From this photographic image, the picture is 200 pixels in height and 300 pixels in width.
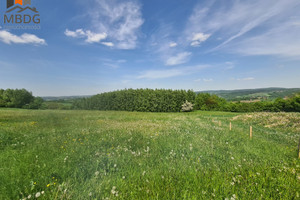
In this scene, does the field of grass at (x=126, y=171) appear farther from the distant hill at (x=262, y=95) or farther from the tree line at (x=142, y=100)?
the distant hill at (x=262, y=95)

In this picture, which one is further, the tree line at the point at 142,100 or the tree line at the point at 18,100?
the tree line at the point at 142,100

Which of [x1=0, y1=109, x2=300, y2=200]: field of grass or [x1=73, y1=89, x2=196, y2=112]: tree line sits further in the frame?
[x1=73, y1=89, x2=196, y2=112]: tree line

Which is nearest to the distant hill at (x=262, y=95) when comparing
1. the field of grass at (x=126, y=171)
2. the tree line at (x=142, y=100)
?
the tree line at (x=142, y=100)

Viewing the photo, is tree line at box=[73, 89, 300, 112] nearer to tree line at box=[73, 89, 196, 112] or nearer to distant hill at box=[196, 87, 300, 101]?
tree line at box=[73, 89, 196, 112]

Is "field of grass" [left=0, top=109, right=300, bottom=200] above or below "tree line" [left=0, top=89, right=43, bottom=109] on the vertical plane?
below

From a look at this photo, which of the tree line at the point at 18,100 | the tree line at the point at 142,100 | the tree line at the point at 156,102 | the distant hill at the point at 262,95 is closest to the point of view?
the tree line at the point at 18,100

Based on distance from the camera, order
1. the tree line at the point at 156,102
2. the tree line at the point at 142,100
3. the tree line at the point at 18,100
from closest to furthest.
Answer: the tree line at the point at 18,100
the tree line at the point at 156,102
the tree line at the point at 142,100

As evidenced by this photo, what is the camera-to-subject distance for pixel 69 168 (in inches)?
116

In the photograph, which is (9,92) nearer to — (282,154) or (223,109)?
(282,154)

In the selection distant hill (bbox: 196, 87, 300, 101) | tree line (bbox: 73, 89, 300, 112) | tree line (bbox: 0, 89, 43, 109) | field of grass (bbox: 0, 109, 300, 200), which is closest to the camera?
field of grass (bbox: 0, 109, 300, 200)

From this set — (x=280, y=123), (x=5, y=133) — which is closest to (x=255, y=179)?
(x=5, y=133)

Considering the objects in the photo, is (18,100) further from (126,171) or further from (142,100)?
(142,100)

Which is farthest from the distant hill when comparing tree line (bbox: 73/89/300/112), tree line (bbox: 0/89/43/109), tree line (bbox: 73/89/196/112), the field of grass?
tree line (bbox: 0/89/43/109)

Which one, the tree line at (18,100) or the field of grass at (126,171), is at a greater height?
the tree line at (18,100)
